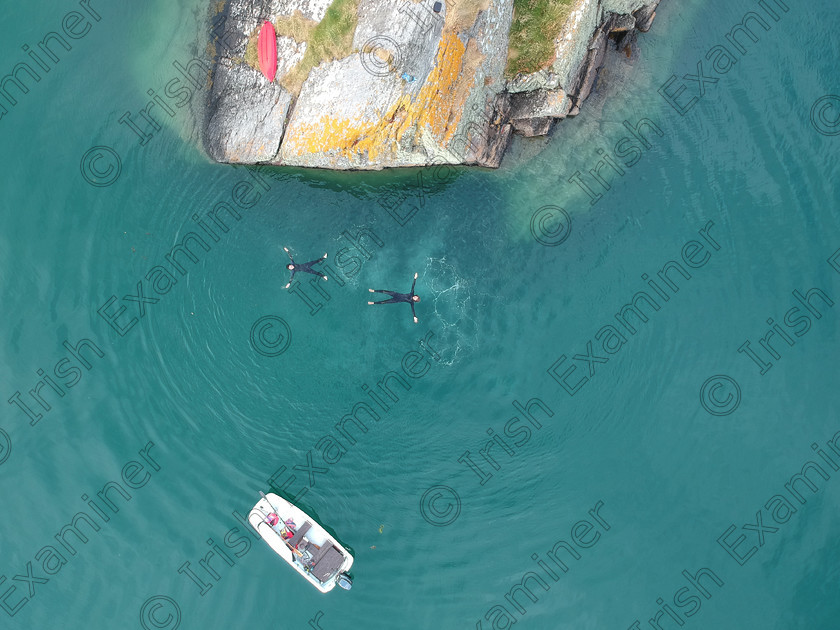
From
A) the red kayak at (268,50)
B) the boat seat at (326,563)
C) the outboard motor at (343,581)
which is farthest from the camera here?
the outboard motor at (343,581)

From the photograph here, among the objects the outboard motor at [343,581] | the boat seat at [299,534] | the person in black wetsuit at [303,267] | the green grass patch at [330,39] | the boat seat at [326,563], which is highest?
the green grass patch at [330,39]

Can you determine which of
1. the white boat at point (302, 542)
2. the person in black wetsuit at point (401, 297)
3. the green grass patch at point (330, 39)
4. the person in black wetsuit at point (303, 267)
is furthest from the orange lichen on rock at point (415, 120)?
the white boat at point (302, 542)

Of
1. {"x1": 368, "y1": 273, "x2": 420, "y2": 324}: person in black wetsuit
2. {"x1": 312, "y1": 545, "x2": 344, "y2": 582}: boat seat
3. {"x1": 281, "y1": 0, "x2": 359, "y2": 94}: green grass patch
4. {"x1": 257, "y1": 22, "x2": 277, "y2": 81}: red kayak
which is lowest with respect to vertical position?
{"x1": 312, "y1": 545, "x2": 344, "y2": 582}: boat seat

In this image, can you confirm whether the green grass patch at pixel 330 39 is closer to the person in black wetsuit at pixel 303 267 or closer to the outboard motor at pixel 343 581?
the person in black wetsuit at pixel 303 267

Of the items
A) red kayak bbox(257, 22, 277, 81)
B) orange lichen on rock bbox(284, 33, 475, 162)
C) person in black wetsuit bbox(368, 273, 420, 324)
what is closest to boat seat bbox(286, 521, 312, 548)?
person in black wetsuit bbox(368, 273, 420, 324)

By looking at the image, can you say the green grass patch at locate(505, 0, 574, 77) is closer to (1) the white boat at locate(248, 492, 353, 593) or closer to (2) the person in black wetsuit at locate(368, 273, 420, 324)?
(2) the person in black wetsuit at locate(368, 273, 420, 324)
